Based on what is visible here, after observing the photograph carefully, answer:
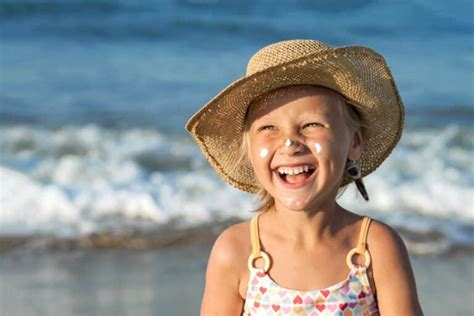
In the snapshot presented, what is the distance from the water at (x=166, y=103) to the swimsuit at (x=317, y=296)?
3.02m

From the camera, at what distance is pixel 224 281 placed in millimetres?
3312

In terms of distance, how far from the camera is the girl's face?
10.3ft

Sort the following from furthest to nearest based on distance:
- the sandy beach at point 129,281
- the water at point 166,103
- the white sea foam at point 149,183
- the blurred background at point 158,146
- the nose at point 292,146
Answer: the water at point 166,103
the white sea foam at point 149,183
the blurred background at point 158,146
the sandy beach at point 129,281
the nose at point 292,146

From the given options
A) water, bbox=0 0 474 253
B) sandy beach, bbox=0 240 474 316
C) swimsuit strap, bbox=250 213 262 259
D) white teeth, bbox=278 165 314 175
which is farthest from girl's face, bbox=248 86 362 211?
water, bbox=0 0 474 253

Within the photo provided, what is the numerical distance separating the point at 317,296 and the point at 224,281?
0.27m

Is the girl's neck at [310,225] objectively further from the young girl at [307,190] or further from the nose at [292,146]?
the nose at [292,146]

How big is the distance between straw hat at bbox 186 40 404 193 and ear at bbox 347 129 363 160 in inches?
2.0

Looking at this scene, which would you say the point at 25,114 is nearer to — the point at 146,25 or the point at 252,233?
the point at 146,25

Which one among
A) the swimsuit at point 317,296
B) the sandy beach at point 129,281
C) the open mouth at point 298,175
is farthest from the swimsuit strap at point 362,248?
the sandy beach at point 129,281

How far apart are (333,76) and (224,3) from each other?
8.52 m

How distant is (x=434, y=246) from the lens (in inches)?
237

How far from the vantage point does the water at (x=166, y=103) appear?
6.79m

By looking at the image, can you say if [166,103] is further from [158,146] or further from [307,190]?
[307,190]

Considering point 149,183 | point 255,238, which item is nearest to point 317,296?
point 255,238
